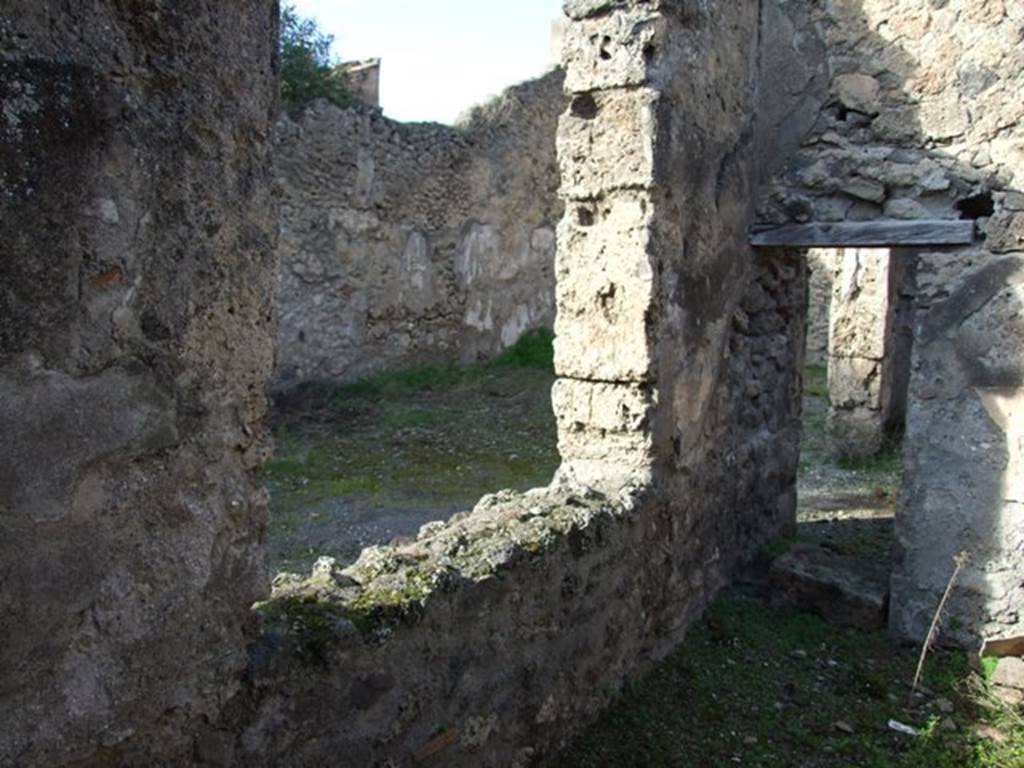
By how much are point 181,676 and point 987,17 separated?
410 centimetres

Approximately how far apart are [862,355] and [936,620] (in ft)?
15.3

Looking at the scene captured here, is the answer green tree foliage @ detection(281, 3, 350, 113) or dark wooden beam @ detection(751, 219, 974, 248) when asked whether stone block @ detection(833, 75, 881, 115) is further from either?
green tree foliage @ detection(281, 3, 350, 113)

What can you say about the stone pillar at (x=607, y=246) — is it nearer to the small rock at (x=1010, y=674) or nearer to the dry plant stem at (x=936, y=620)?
the dry plant stem at (x=936, y=620)

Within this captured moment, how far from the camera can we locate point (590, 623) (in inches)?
136

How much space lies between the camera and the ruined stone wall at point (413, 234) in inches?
373

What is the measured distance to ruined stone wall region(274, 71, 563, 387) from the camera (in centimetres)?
948

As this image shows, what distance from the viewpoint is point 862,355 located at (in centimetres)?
840

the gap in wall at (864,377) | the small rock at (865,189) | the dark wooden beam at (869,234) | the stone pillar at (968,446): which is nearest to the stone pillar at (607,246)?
the dark wooden beam at (869,234)

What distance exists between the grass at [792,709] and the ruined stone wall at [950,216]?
39 centimetres

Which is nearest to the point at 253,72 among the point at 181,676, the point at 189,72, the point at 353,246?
the point at 189,72

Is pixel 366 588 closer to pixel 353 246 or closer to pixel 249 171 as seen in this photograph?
pixel 249 171

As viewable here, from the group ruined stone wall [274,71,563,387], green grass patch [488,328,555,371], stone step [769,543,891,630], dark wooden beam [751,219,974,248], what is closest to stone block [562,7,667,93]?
dark wooden beam [751,219,974,248]

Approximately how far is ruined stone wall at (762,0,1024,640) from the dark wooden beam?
6 centimetres

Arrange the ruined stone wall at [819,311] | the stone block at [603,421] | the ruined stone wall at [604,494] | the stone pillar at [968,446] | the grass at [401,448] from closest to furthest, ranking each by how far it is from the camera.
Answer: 1. the ruined stone wall at [604,494]
2. the stone block at [603,421]
3. the stone pillar at [968,446]
4. the grass at [401,448]
5. the ruined stone wall at [819,311]
